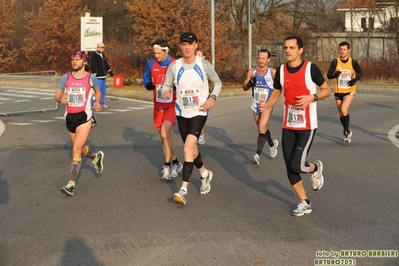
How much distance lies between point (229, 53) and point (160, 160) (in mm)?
23803

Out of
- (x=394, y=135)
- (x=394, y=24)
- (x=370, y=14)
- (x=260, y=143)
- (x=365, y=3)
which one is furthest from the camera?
(x=365, y=3)

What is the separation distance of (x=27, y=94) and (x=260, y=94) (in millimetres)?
15461

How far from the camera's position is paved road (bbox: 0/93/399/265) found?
591cm

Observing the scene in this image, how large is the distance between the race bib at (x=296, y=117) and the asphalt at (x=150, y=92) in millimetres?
15613

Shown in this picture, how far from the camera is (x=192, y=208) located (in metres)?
7.58

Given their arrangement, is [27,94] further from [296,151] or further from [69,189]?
[296,151]

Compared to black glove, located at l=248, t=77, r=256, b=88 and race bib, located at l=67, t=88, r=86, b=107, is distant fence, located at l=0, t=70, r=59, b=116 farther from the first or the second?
race bib, located at l=67, t=88, r=86, b=107

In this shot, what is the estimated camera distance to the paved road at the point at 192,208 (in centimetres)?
591

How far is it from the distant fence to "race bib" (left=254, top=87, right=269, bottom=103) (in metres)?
9.20

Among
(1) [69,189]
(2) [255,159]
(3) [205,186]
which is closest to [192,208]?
(3) [205,186]

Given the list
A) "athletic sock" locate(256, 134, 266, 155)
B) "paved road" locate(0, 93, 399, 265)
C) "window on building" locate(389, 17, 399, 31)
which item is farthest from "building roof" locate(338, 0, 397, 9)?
"athletic sock" locate(256, 134, 266, 155)

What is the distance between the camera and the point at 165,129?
9.23 meters

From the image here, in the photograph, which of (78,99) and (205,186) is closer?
(205,186)

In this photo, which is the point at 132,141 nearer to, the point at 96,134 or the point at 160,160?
the point at 96,134
